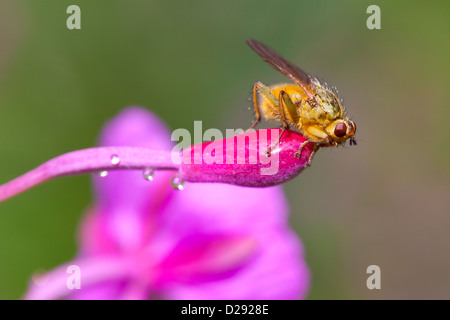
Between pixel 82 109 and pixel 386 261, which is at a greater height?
pixel 82 109

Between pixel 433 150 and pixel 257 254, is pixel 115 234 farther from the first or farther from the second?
pixel 433 150

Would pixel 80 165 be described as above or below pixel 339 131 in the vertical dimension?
below

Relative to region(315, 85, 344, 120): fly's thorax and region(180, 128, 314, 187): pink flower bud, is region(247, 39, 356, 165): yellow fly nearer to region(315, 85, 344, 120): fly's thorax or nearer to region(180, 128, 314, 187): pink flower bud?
region(315, 85, 344, 120): fly's thorax

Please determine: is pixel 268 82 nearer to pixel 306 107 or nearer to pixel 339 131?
pixel 306 107

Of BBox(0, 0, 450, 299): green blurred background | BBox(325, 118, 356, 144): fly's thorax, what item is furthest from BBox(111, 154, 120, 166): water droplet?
BBox(0, 0, 450, 299): green blurred background

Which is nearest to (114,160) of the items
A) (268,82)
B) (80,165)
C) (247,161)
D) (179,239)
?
(80,165)

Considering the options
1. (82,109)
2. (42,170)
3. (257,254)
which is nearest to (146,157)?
(42,170)
